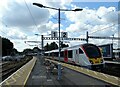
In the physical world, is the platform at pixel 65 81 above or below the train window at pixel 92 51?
below

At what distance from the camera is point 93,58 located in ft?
108

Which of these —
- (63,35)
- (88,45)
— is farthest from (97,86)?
(88,45)

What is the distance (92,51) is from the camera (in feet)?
112

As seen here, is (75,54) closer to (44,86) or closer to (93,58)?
(93,58)

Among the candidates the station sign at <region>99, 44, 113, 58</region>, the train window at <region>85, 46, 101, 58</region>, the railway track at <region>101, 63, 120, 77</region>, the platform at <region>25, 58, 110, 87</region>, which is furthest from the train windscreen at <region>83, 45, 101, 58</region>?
the station sign at <region>99, 44, 113, 58</region>

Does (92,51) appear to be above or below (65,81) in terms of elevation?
above

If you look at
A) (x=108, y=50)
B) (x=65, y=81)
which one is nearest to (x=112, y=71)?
(x=65, y=81)

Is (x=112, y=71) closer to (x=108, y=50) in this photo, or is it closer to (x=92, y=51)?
(x=92, y=51)

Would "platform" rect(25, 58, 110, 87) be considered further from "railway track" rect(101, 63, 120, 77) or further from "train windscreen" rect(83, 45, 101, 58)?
"train windscreen" rect(83, 45, 101, 58)

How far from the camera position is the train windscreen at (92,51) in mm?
33406

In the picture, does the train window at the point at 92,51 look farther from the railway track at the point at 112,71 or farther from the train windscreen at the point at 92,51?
the railway track at the point at 112,71

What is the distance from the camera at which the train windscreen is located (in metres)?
33.4

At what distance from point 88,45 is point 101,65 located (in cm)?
349

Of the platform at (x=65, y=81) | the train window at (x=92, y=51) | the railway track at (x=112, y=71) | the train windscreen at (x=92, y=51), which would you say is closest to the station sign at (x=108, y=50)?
the railway track at (x=112, y=71)
